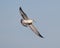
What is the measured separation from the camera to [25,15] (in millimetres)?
67312

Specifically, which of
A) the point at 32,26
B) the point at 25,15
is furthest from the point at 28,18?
the point at 32,26

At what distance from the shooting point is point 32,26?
7200 cm

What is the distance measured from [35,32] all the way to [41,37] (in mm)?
1895

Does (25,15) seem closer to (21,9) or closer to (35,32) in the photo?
(21,9)

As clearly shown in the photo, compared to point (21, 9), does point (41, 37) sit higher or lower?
lower

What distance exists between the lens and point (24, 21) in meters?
67.2

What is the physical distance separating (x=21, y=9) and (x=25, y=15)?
3.49 ft

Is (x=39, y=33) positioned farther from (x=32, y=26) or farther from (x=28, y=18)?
(x=28, y=18)

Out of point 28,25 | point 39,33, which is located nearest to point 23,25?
point 28,25

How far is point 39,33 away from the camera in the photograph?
73000 millimetres

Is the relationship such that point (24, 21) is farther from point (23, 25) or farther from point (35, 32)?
point (35, 32)

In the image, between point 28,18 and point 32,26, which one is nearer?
point 28,18

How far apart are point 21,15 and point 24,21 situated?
1.07 meters

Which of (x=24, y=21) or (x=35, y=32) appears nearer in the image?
(x=24, y=21)
